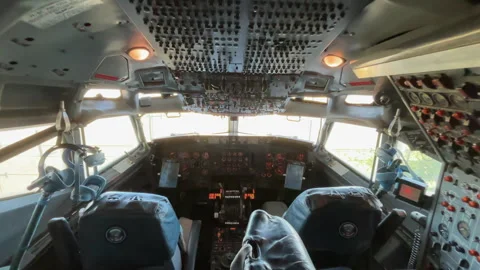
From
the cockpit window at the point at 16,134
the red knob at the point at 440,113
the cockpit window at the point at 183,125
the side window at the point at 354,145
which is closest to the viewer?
the red knob at the point at 440,113

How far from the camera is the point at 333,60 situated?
192cm

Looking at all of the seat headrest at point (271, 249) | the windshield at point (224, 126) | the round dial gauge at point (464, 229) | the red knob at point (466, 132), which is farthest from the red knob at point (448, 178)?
the windshield at point (224, 126)

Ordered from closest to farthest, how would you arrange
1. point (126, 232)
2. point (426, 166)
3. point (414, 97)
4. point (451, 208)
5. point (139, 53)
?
point (126, 232), point (414, 97), point (139, 53), point (451, 208), point (426, 166)

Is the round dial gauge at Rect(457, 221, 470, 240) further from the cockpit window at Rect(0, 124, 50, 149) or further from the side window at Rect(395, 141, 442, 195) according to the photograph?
the cockpit window at Rect(0, 124, 50, 149)

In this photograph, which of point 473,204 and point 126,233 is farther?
point 473,204

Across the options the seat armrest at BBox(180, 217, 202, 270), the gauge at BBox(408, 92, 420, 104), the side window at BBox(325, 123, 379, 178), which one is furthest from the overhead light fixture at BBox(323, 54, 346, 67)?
the seat armrest at BBox(180, 217, 202, 270)

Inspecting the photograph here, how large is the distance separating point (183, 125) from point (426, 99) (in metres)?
3.66

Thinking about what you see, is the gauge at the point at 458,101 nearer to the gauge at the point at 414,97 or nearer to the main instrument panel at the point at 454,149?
the main instrument panel at the point at 454,149

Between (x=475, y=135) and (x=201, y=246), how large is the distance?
3.26 meters

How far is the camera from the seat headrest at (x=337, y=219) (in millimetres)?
1793

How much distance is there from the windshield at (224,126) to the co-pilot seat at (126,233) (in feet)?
9.29

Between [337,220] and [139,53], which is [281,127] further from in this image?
[139,53]

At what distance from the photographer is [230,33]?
1.22m

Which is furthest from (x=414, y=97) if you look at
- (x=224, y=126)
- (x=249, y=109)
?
(x=224, y=126)
